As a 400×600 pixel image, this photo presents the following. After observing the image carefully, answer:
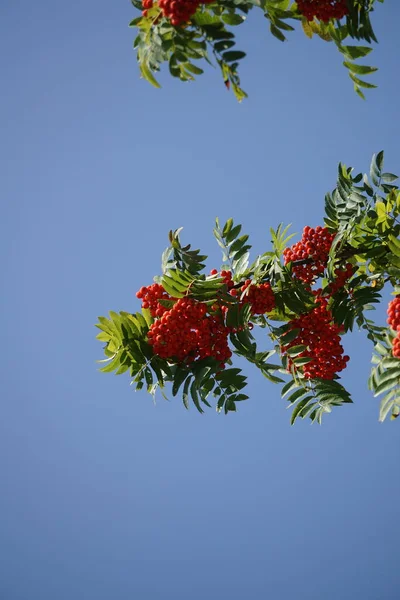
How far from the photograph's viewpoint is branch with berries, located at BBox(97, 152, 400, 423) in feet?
12.4

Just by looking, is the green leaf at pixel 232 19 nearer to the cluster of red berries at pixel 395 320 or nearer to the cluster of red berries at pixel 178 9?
the cluster of red berries at pixel 178 9

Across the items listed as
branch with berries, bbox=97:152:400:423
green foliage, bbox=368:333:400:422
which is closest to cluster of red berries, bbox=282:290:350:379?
branch with berries, bbox=97:152:400:423

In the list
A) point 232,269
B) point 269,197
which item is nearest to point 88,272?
point 269,197

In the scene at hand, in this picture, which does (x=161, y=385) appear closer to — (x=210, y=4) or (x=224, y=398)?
(x=224, y=398)

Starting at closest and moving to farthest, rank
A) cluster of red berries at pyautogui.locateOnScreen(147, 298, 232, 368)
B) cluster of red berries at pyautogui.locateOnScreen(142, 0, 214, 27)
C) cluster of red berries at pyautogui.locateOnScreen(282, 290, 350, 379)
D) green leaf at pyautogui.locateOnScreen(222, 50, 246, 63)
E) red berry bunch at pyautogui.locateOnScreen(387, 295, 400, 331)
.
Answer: cluster of red berries at pyautogui.locateOnScreen(142, 0, 214, 27)
green leaf at pyautogui.locateOnScreen(222, 50, 246, 63)
red berry bunch at pyautogui.locateOnScreen(387, 295, 400, 331)
cluster of red berries at pyautogui.locateOnScreen(147, 298, 232, 368)
cluster of red berries at pyautogui.locateOnScreen(282, 290, 350, 379)

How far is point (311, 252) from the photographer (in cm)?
395

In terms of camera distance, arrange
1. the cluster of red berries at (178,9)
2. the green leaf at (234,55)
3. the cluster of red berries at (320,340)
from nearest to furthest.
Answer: the cluster of red berries at (178,9)
the green leaf at (234,55)
the cluster of red berries at (320,340)

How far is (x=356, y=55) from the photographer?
3.40 m

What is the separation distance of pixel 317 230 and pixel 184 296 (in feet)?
2.42

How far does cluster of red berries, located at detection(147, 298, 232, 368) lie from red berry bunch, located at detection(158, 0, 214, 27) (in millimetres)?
1314

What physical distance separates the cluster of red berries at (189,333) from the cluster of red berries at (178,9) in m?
1.31

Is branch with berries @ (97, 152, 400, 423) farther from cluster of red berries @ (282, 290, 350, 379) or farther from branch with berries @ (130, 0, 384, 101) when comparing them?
branch with berries @ (130, 0, 384, 101)

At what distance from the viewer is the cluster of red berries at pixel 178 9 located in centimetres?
285

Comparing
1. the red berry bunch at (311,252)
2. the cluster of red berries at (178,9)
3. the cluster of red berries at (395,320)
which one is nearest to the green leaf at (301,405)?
the red berry bunch at (311,252)
